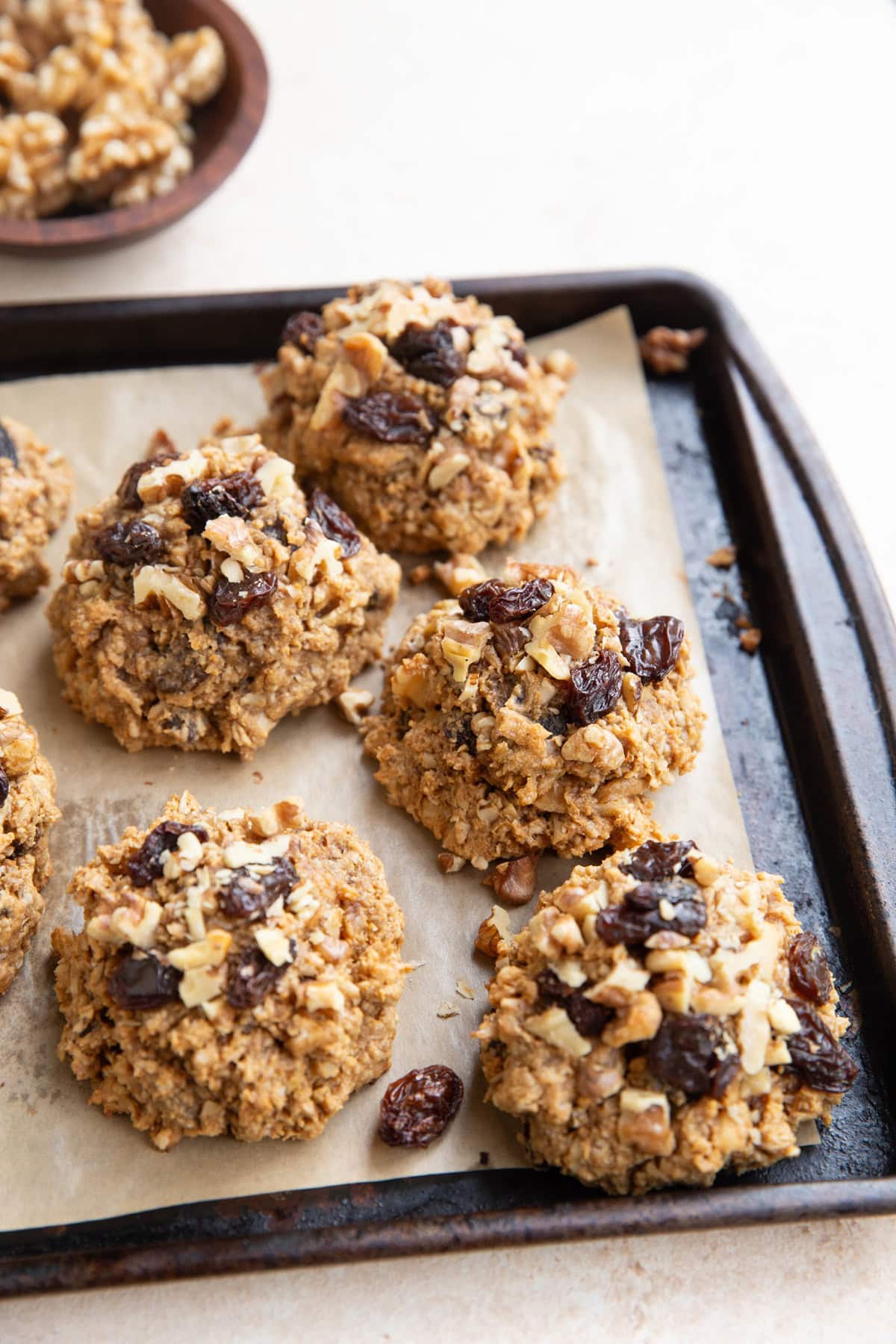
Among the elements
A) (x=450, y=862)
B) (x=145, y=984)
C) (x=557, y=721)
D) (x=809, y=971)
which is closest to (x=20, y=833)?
(x=145, y=984)

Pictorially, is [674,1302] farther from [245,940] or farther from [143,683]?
[143,683]

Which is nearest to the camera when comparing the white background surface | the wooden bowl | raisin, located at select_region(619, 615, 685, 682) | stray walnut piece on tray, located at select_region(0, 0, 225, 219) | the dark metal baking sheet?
the dark metal baking sheet

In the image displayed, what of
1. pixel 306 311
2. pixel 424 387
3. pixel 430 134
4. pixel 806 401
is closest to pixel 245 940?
pixel 424 387

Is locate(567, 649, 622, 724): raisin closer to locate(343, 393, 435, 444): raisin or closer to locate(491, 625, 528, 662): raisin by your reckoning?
locate(491, 625, 528, 662): raisin

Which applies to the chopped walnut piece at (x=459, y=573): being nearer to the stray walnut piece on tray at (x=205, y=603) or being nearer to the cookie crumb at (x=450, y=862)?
the stray walnut piece on tray at (x=205, y=603)

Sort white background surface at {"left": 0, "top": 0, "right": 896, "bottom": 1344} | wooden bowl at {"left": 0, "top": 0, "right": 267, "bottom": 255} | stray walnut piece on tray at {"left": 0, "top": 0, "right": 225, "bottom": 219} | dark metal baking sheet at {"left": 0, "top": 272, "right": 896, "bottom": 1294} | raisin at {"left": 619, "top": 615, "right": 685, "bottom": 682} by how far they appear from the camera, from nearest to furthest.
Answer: dark metal baking sheet at {"left": 0, "top": 272, "right": 896, "bottom": 1294}, raisin at {"left": 619, "top": 615, "right": 685, "bottom": 682}, wooden bowl at {"left": 0, "top": 0, "right": 267, "bottom": 255}, stray walnut piece on tray at {"left": 0, "top": 0, "right": 225, "bottom": 219}, white background surface at {"left": 0, "top": 0, "right": 896, "bottom": 1344}

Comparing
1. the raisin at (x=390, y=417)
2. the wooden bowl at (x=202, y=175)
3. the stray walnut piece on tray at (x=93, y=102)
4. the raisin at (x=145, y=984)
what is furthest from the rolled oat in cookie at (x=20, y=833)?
the stray walnut piece on tray at (x=93, y=102)

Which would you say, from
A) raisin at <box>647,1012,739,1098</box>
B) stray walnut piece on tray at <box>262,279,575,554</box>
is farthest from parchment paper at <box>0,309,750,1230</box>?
raisin at <box>647,1012,739,1098</box>
